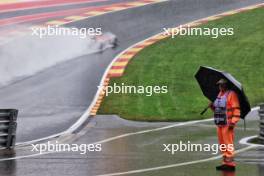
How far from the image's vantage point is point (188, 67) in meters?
21.8

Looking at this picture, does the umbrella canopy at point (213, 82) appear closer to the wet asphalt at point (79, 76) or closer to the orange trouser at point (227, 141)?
the orange trouser at point (227, 141)

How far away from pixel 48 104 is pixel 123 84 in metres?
2.15

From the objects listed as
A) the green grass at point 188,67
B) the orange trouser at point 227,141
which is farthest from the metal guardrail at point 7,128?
the green grass at point 188,67

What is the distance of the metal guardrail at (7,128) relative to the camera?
574 inches

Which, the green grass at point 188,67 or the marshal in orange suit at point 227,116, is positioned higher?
the green grass at point 188,67

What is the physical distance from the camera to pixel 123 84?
20641 millimetres

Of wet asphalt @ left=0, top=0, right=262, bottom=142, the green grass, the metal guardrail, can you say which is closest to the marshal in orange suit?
the metal guardrail

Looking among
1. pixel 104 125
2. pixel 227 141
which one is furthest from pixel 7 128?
pixel 227 141

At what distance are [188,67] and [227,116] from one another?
10278 millimetres

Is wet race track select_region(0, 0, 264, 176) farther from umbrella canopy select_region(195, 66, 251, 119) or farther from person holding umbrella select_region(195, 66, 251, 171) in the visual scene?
umbrella canopy select_region(195, 66, 251, 119)

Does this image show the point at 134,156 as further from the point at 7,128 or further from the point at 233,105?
the point at 7,128

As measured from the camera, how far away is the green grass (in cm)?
1973

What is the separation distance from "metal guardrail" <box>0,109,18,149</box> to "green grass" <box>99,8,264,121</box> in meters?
4.78

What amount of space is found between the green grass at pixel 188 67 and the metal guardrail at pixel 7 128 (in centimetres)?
478
